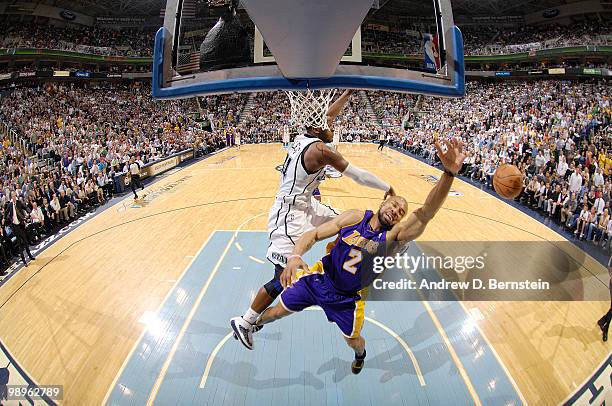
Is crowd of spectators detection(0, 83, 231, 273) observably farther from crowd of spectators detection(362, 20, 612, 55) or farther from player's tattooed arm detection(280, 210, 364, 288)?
crowd of spectators detection(362, 20, 612, 55)

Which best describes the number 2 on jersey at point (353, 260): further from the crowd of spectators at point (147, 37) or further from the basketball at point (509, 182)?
the crowd of spectators at point (147, 37)

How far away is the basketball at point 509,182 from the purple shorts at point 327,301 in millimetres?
1806

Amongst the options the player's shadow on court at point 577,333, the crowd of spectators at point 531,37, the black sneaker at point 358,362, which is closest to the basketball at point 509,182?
the black sneaker at point 358,362

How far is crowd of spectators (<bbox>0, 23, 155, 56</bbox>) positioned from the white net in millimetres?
28581

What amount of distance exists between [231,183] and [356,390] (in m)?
11.5

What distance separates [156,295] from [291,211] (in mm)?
3593

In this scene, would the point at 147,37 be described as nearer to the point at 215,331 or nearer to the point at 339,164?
the point at 215,331

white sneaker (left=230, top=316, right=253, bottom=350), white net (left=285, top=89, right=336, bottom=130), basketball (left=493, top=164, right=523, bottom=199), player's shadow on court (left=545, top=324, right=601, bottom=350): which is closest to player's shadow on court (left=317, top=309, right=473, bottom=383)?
white sneaker (left=230, top=316, right=253, bottom=350)

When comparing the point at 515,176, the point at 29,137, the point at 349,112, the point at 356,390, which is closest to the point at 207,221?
the point at 356,390

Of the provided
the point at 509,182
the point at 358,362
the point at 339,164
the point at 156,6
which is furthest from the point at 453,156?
the point at 156,6

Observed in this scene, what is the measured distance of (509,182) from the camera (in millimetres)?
3912

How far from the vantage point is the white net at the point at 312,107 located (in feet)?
15.5

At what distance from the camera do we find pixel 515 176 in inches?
155

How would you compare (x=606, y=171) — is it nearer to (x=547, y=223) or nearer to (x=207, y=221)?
(x=547, y=223)
